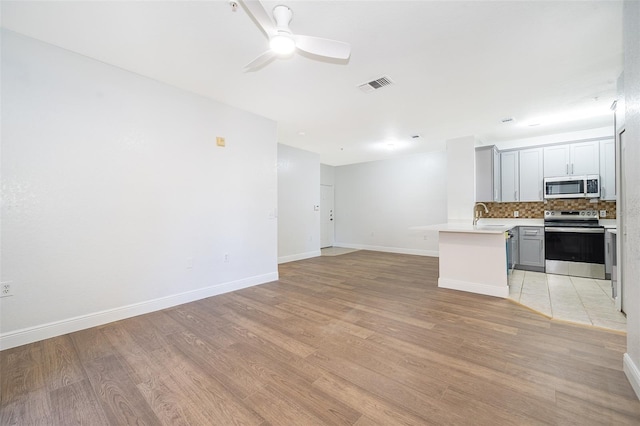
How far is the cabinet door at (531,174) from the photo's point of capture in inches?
201

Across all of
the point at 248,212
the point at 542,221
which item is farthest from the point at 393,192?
the point at 248,212

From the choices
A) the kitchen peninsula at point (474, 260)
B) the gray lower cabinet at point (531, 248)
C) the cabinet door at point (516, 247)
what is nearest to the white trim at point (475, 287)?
the kitchen peninsula at point (474, 260)

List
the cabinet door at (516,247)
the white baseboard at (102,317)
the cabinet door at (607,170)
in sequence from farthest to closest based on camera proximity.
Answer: the cabinet door at (516,247) < the cabinet door at (607,170) < the white baseboard at (102,317)

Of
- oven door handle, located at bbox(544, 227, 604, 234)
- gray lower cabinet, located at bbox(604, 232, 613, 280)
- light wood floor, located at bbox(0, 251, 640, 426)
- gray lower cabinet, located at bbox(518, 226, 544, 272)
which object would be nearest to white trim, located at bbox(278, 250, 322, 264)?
light wood floor, located at bbox(0, 251, 640, 426)

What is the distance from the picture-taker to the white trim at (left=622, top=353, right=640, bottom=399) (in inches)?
64.7

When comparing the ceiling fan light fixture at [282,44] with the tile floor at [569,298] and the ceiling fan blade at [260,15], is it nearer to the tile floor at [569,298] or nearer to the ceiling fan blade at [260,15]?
the ceiling fan blade at [260,15]

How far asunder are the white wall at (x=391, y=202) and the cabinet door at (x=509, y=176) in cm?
132

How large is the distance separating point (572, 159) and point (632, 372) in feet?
14.9

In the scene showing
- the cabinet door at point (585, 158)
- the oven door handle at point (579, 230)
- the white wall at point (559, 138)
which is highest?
the white wall at point (559, 138)

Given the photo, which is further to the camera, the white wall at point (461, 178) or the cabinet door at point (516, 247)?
the white wall at point (461, 178)

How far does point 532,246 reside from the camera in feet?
16.4

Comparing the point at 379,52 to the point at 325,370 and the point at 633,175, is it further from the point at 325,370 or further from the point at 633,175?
the point at 325,370

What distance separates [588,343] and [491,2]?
9.90 feet

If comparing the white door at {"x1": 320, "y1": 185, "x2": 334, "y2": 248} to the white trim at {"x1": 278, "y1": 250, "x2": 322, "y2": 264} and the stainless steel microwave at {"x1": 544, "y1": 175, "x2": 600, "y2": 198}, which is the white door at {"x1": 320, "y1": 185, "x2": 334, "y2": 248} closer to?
the white trim at {"x1": 278, "y1": 250, "x2": 322, "y2": 264}
